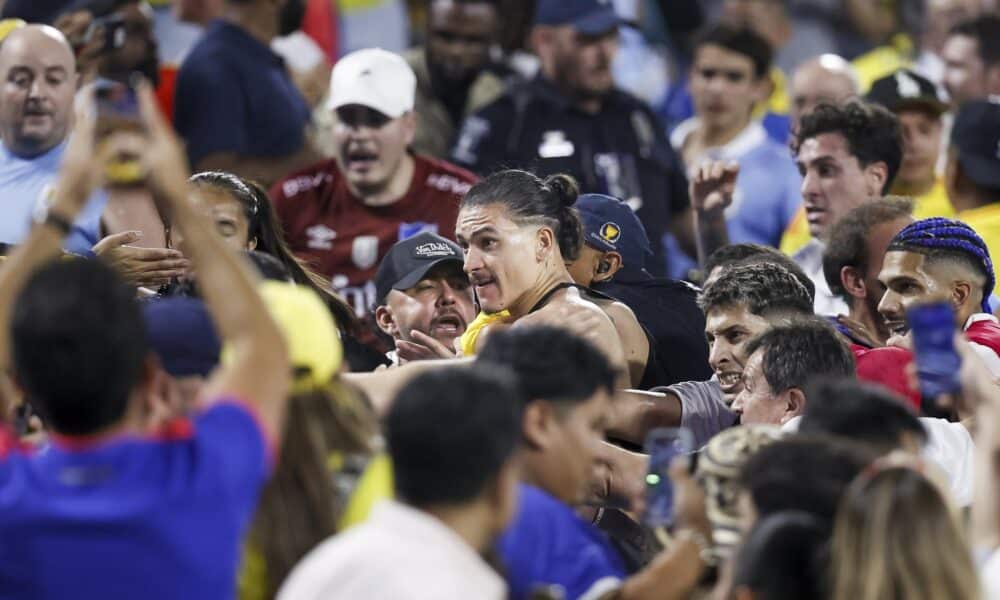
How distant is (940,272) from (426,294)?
181 centimetres

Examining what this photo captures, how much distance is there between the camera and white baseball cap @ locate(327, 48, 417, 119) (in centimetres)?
832

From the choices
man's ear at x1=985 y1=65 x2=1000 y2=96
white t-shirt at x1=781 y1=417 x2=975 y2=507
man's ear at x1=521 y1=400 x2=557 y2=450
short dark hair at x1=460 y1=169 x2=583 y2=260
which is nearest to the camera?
man's ear at x1=521 y1=400 x2=557 y2=450

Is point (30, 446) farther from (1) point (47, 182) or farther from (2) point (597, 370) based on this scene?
(1) point (47, 182)

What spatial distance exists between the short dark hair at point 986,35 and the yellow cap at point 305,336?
7564 millimetres

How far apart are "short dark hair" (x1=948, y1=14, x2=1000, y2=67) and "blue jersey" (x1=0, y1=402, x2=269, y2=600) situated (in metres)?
8.06

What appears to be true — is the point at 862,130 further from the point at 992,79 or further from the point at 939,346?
the point at 939,346

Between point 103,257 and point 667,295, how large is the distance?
6.49 ft

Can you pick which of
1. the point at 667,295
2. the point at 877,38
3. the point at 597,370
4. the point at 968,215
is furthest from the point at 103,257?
the point at 877,38

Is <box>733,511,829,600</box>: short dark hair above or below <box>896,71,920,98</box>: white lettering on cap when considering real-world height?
below

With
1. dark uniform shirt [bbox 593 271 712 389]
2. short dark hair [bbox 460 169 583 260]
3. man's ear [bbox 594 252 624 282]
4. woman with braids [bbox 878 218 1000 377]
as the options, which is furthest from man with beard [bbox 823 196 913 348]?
short dark hair [bbox 460 169 583 260]

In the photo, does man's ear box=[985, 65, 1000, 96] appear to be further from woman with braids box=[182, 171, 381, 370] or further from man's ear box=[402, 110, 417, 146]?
woman with braids box=[182, 171, 381, 370]

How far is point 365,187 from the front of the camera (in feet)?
27.1

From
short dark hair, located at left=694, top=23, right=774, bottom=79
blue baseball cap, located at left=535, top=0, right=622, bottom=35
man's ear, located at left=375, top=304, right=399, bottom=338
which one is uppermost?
blue baseball cap, located at left=535, top=0, right=622, bottom=35

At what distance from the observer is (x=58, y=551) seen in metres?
3.31
